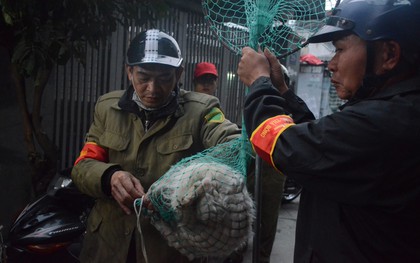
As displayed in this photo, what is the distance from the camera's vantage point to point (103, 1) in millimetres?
3158

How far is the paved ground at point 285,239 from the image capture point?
16.5ft

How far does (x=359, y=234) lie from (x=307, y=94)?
12857mm

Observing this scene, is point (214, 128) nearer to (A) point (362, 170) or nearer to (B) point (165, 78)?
(B) point (165, 78)

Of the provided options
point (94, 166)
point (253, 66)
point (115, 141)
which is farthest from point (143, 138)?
point (253, 66)

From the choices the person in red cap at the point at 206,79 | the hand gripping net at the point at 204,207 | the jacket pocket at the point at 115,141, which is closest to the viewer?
the hand gripping net at the point at 204,207

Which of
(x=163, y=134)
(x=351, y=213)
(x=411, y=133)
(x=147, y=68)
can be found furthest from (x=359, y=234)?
(x=147, y=68)

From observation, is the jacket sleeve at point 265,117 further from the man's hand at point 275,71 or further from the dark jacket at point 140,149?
the dark jacket at point 140,149

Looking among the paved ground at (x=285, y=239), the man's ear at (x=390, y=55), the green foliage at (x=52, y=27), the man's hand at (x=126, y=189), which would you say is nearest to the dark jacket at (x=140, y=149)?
the man's hand at (x=126, y=189)

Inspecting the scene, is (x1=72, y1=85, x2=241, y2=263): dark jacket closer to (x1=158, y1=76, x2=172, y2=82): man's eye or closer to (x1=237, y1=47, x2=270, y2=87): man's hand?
(x1=158, y1=76, x2=172, y2=82): man's eye

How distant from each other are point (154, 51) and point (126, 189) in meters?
0.78

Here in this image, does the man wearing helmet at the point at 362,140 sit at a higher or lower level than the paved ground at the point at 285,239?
higher

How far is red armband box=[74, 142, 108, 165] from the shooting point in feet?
7.09

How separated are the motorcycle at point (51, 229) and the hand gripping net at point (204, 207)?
5.03 feet

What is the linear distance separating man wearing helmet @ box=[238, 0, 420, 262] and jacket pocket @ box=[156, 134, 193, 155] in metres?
0.65
